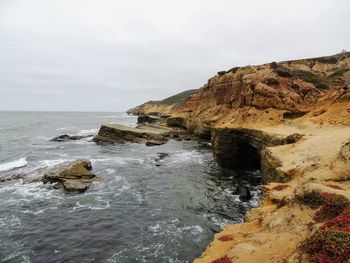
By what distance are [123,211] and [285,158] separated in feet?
41.9

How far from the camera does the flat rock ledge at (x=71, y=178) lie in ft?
98.4

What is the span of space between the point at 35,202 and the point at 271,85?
3230cm

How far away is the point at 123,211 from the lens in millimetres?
25047

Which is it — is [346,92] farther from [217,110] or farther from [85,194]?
[85,194]

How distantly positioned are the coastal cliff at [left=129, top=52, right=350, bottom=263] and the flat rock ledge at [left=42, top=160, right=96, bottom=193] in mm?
16725

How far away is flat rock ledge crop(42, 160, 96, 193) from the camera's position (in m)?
30.0

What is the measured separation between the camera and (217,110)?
2245 inches

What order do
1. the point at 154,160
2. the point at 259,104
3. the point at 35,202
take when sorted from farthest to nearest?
the point at 154,160 < the point at 259,104 < the point at 35,202

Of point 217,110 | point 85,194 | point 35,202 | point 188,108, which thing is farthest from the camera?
point 188,108

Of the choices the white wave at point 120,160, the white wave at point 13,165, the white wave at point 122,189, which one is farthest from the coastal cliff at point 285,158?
the white wave at point 13,165

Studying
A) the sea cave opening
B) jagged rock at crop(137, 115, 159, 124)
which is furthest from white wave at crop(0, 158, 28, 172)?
jagged rock at crop(137, 115, 159, 124)

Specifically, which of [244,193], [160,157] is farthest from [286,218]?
[160,157]

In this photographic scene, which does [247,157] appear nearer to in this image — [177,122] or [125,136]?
[125,136]

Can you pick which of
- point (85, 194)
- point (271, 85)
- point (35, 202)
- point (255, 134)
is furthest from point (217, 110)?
point (35, 202)
